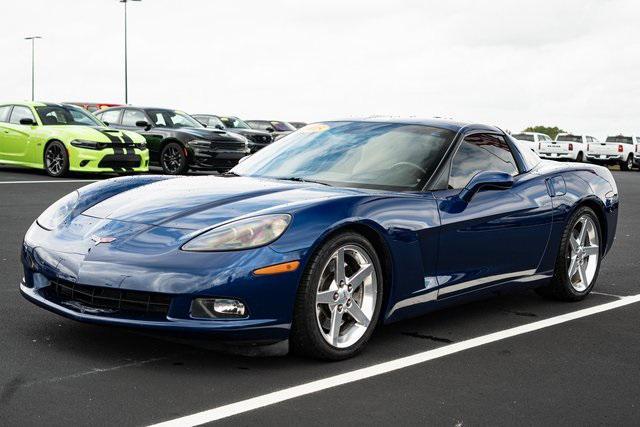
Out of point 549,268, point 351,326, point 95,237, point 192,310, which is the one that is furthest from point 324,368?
point 549,268

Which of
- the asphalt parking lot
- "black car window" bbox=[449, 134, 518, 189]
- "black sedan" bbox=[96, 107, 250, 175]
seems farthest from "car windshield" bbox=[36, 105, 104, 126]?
"black car window" bbox=[449, 134, 518, 189]

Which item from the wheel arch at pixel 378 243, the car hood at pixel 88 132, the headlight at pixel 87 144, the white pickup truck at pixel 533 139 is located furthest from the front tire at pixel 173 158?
the white pickup truck at pixel 533 139

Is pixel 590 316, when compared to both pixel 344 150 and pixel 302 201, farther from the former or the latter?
pixel 302 201

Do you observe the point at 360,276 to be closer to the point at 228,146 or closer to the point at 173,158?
the point at 173,158

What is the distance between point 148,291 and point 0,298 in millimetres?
2217

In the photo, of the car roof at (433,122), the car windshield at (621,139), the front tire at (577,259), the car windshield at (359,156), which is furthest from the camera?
the car windshield at (621,139)

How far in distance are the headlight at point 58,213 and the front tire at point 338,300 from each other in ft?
4.84

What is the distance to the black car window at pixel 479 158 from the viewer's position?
234 inches

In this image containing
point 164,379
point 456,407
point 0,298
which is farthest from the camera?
point 0,298

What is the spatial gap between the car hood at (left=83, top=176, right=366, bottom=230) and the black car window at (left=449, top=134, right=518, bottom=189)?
886 millimetres

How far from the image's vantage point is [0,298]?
6.36 metres

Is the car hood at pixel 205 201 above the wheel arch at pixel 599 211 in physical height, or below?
above

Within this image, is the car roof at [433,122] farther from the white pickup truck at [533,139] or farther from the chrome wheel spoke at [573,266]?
the white pickup truck at [533,139]

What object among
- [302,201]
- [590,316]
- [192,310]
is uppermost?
[302,201]
